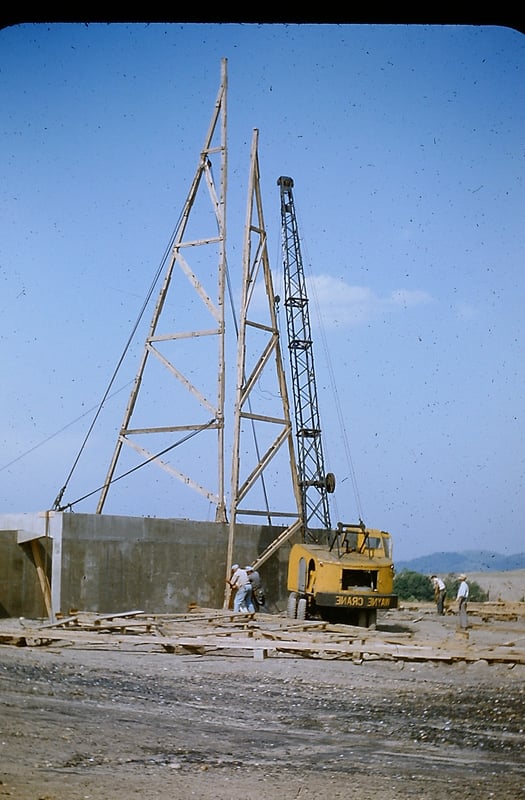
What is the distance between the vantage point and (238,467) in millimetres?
24750

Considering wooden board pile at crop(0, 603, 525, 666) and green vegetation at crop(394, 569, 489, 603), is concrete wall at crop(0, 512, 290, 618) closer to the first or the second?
wooden board pile at crop(0, 603, 525, 666)

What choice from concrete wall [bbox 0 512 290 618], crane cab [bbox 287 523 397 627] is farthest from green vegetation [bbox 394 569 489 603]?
crane cab [bbox 287 523 397 627]

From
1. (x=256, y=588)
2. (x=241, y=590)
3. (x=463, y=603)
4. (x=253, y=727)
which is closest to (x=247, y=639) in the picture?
(x=241, y=590)

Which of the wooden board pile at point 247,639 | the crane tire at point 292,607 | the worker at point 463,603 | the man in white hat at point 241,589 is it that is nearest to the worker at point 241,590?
the man in white hat at point 241,589

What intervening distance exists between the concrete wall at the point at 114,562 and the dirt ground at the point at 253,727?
630 cm

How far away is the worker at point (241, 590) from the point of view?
22531mm

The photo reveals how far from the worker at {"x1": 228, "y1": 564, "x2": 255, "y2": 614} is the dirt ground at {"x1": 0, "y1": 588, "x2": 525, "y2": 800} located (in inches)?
273

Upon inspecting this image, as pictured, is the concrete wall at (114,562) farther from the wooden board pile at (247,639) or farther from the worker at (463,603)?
the worker at (463,603)

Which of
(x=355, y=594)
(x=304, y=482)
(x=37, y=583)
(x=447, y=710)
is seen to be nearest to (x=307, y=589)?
(x=355, y=594)

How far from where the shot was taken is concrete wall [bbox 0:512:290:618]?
21719mm

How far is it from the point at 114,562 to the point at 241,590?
3.10 m

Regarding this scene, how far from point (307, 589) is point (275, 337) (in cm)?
779
